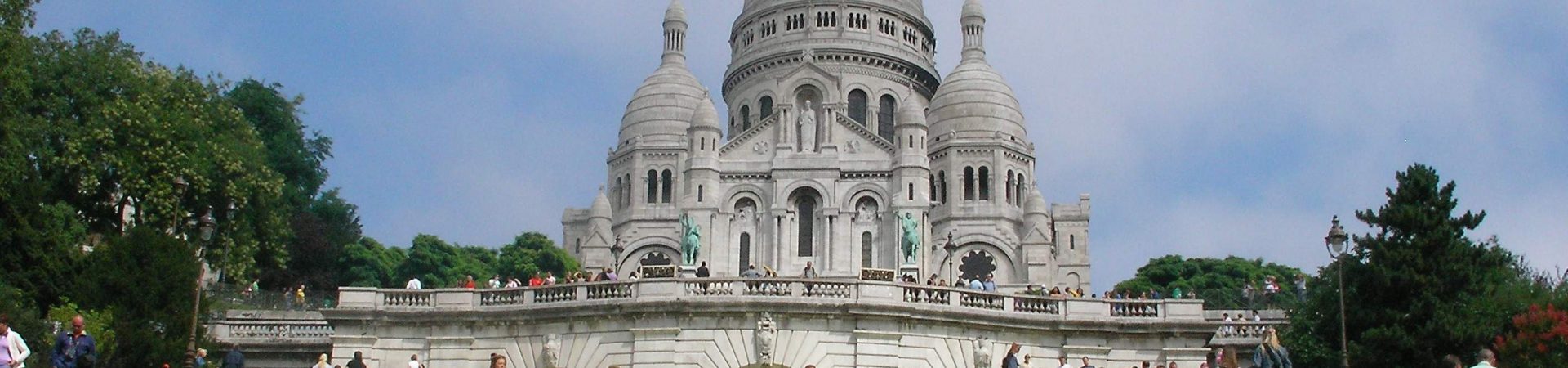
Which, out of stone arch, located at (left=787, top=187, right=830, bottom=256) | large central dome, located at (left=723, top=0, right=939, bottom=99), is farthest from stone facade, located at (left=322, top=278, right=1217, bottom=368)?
large central dome, located at (left=723, top=0, right=939, bottom=99)

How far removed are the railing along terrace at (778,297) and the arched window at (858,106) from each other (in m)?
49.6

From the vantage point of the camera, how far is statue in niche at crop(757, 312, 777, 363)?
27156 mm

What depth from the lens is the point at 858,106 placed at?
7894cm

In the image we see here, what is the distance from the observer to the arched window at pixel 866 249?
224ft

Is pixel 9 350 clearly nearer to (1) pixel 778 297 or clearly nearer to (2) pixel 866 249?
(1) pixel 778 297

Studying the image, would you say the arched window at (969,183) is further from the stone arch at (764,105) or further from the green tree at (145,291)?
the green tree at (145,291)

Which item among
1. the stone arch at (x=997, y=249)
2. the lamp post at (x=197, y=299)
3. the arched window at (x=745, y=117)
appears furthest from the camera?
the arched window at (x=745, y=117)

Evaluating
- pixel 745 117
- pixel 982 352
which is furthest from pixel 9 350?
pixel 745 117

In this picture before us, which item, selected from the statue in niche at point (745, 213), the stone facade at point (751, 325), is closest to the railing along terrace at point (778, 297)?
the stone facade at point (751, 325)

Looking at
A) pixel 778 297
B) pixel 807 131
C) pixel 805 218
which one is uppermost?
pixel 807 131

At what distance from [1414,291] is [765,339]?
427 inches

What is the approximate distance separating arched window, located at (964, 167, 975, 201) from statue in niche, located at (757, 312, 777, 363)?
48297 mm

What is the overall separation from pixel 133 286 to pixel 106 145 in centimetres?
1187

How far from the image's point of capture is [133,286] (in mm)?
30078
